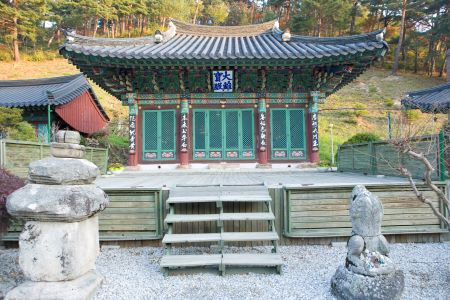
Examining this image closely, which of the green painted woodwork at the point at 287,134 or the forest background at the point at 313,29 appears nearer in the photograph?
the green painted woodwork at the point at 287,134

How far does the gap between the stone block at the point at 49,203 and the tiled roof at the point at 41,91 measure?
1412 centimetres

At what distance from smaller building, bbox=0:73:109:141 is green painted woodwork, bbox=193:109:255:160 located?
980cm

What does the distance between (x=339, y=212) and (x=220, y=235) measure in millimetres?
2329

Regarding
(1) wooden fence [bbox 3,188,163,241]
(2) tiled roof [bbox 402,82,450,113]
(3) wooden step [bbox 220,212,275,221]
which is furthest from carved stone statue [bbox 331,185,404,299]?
(2) tiled roof [bbox 402,82,450,113]

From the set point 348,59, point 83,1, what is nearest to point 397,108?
point 348,59

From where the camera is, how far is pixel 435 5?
2856 centimetres

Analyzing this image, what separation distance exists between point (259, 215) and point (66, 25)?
4350 cm

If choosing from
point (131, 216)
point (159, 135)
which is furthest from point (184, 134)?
point (131, 216)

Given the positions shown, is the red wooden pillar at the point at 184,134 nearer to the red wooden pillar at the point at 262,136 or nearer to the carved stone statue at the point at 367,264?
the red wooden pillar at the point at 262,136

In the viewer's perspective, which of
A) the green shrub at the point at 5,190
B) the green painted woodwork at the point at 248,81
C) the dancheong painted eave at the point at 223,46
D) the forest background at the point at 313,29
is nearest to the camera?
the green shrub at the point at 5,190

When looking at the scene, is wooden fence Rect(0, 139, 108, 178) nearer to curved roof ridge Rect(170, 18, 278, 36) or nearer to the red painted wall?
curved roof ridge Rect(170, 18, 278, 36)

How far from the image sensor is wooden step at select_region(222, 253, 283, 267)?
404 centimetres

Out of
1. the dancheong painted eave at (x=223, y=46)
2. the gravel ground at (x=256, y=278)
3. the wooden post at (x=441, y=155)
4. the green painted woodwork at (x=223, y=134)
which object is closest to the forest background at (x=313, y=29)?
the dancheong painted eave at (x=223, y=46)

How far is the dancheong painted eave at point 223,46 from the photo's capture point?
8000 millimetres
